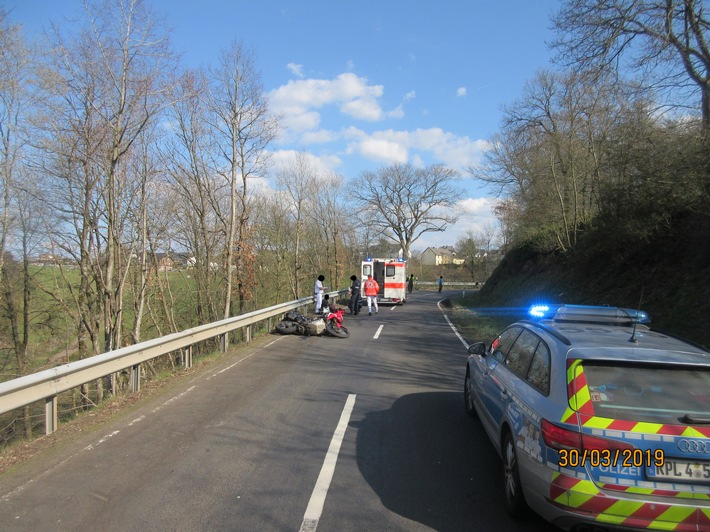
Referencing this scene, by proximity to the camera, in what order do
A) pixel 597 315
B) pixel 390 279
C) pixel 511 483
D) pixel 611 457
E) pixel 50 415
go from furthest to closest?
pixel 390 279, pixel 50 415, pixel 597 315, pixel 511 483, pixel 611 457

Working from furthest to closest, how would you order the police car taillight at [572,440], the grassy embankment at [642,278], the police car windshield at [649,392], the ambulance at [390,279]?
the ambulance at [390,279] → the grassy embankment at [642,278] → the police car windshield at [649,392] → the police car taillight at [572,440]

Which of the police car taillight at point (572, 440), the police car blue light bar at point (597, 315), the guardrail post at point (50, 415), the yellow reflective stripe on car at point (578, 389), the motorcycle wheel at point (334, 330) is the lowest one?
the motorcycle wheel at point (334, 330)

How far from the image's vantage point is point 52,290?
1474 centimetres

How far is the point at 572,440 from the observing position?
292cm

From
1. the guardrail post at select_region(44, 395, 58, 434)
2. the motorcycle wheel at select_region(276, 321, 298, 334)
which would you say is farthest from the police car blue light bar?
the motorcycle wheel at select_region(276, 321, 298, 334)

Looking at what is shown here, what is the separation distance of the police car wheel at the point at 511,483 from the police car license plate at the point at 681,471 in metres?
0.94

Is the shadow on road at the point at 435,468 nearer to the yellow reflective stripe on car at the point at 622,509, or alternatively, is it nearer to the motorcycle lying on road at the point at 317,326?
the yellow reflective stripe on car at the point at 622,509

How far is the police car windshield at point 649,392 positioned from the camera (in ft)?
9.68

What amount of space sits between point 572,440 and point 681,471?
0.63 meters

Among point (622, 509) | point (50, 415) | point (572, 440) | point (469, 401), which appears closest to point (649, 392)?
point (572, 440)

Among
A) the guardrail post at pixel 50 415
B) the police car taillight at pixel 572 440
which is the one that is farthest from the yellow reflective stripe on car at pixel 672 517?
the guardrail post at pixel 50 415

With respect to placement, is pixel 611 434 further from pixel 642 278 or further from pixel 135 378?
pixel 642 278

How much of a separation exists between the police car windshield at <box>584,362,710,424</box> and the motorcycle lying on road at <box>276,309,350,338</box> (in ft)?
33.0

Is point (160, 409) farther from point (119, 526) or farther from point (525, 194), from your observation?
point (525, 194)
